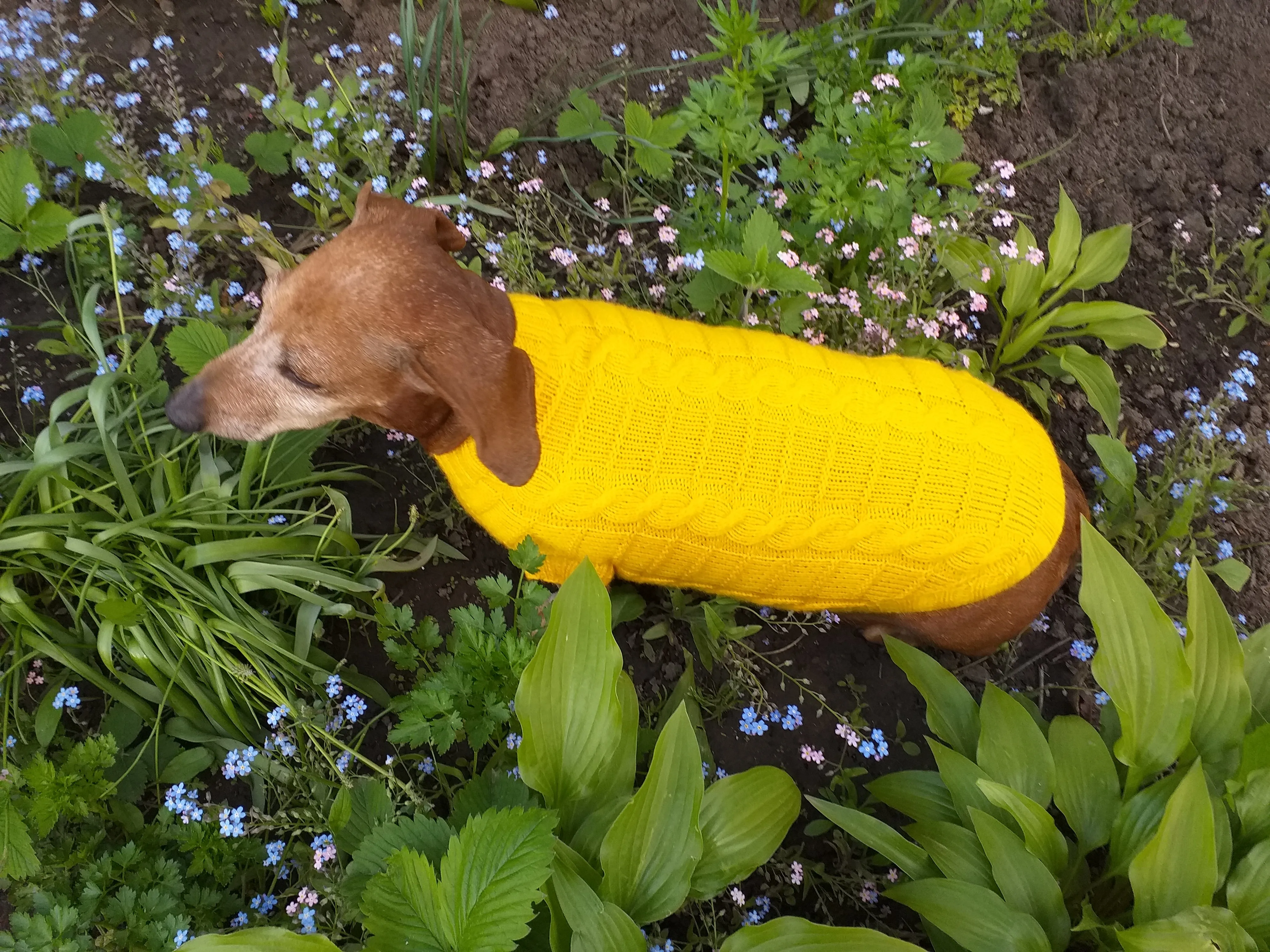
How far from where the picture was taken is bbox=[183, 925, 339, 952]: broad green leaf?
140 centimetres

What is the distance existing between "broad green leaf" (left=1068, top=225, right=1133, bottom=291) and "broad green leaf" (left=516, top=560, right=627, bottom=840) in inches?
91.5

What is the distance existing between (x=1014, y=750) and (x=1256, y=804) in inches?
20.2

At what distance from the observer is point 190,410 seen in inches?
75.7

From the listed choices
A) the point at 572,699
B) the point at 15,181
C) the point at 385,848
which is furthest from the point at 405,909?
the point at 15,181

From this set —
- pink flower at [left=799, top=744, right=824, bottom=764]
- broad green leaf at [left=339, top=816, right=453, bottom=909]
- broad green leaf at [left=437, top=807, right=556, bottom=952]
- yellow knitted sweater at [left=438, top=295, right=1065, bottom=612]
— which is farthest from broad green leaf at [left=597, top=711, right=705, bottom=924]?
pink flower at [left=799, top=744, right=824, bottom=764]

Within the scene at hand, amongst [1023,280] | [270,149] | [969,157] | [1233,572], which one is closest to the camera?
[1233,572]

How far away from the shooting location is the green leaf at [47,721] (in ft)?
6.30

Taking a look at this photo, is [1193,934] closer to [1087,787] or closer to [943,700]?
[1087,787]

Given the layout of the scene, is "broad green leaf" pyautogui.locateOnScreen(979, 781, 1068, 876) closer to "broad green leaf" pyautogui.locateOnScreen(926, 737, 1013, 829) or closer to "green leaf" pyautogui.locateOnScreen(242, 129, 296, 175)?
"broad green leaf" pyautogui.locateOnScreen(926, 737, 1013, 829)

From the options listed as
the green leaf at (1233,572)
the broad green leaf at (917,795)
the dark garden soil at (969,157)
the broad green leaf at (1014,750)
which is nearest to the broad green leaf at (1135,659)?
the broad green leaf at (1014,750)

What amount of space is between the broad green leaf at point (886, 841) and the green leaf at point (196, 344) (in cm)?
212

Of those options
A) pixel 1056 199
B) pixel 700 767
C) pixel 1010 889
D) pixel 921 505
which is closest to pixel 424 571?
pixel 700 767

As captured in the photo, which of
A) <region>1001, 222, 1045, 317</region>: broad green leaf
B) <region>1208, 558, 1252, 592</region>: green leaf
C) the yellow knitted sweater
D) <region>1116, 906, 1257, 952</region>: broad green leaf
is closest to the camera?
<region>1116, 906, 1257, 952</region>: broad green leaf

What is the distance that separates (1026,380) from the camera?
3105mm
